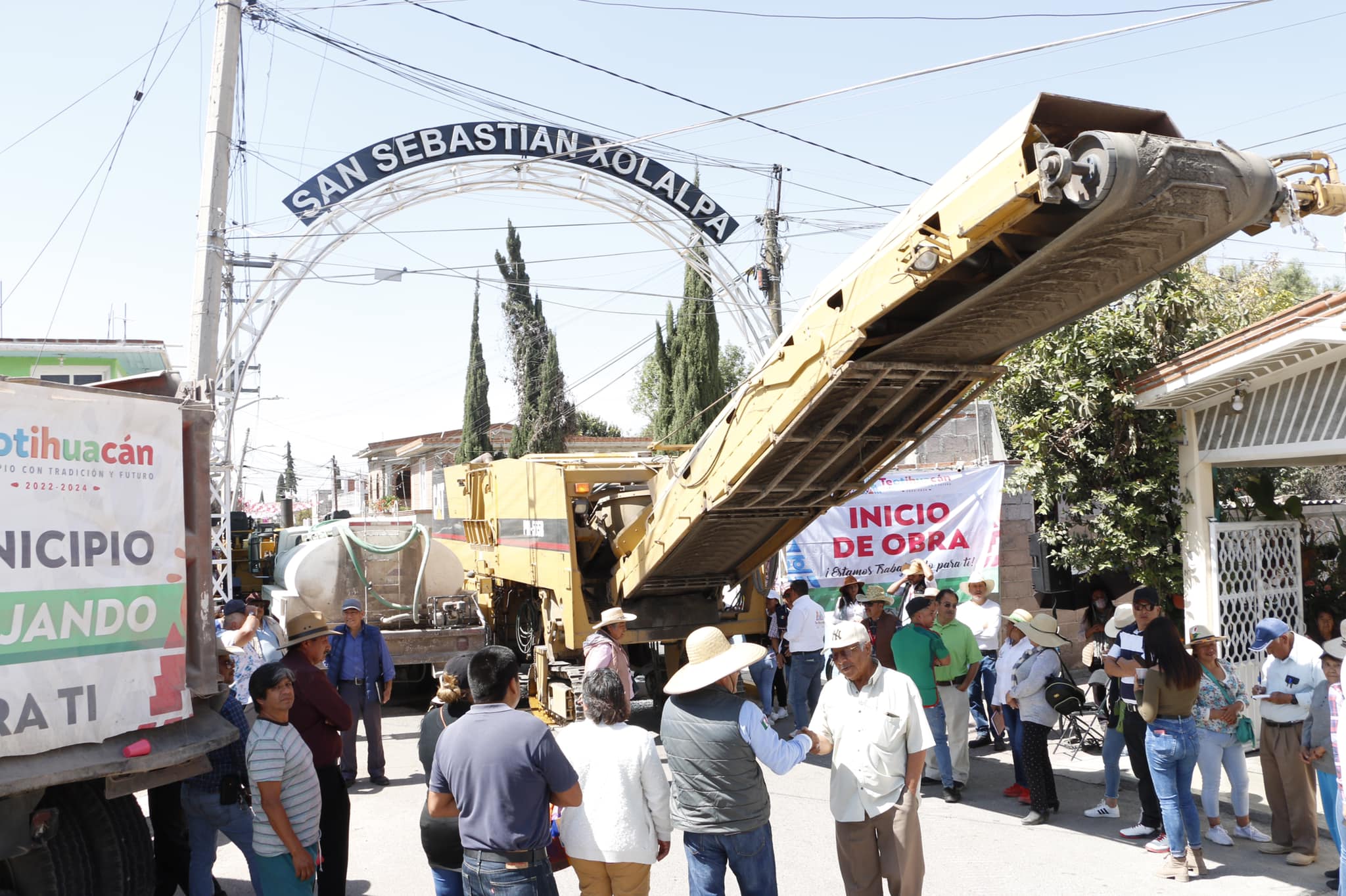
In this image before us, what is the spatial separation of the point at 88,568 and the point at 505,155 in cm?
1103

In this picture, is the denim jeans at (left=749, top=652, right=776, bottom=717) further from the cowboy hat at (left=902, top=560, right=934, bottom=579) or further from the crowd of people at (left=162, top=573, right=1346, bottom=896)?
the crowd of people at (left=162, top=573, right=1346, bottom=896)

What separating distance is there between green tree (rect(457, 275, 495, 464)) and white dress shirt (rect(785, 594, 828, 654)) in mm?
30155

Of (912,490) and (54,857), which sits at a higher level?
(912,490)

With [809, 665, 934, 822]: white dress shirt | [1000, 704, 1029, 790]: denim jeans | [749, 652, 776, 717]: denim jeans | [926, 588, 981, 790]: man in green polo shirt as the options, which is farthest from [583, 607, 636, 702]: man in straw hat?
[809, 665, 934, 822]: white dress shirt

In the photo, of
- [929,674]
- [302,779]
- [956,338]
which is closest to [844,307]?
[956,338]

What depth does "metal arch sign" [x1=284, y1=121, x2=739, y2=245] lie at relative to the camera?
13672mm

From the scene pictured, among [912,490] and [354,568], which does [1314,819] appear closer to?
[912,490]

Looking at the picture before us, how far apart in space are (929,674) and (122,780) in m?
5.60

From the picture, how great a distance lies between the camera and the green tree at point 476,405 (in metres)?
40.8

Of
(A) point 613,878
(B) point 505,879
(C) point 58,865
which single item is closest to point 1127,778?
(A) point 613,878

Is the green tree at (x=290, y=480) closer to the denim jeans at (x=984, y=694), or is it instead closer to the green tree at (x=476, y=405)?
the green tree at (x=476, y=405)

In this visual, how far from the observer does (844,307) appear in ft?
21.1

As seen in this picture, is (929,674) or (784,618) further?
(784,618)

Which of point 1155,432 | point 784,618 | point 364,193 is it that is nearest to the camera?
point 1155,432
